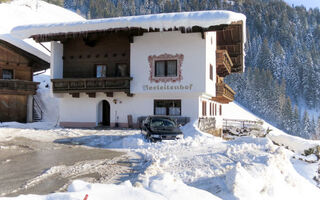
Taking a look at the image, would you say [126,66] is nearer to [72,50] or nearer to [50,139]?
[72,50]

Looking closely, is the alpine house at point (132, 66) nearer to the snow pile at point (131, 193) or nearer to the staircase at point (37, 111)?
the staircase at point (37, 111)

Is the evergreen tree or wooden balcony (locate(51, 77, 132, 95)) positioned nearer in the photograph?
wooden balcony (locate(51, 77, 132, 95))

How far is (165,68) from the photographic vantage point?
20.9m

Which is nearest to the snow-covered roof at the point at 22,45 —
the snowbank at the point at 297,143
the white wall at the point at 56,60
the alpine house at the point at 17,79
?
the alpine house at the point at 17,79

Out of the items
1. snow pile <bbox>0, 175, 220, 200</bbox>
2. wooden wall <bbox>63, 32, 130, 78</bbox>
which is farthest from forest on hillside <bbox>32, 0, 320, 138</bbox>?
snow pile <bbox>0, 175, 220, 200</bbox>

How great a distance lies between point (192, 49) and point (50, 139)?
38.8ft

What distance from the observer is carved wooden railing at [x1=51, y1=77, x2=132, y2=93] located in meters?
20.7

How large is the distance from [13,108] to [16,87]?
2123 mm

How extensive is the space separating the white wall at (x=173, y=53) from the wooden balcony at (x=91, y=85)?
85 cm

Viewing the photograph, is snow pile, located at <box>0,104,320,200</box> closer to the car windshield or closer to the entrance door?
the car windshield

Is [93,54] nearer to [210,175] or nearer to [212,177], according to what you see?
[210,175]

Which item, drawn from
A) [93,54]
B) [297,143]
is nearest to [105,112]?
[93,54]

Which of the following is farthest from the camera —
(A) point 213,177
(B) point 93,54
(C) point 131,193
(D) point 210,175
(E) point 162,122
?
(B) point 93,54

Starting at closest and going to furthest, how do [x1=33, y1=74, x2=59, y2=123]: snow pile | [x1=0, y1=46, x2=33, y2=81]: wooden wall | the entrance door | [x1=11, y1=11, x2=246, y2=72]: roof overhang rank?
[x1=11, y1=11, x2=246, y2=72]: roof overhang
the entrance door
[x1=0, y1=46, x2=33, y2=81]: wooden wall
[x1=33, y1=74, x2=59, y2=123]: snow pile
